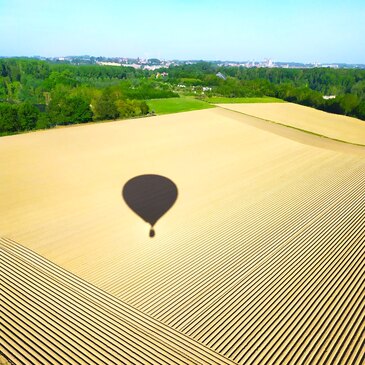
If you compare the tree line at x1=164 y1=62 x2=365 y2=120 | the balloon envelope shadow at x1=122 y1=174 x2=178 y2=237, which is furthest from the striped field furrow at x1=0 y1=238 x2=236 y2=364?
the tree line at x1=164 y1=62 x2=365 y2=120

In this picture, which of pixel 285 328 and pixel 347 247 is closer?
pixel 285 328

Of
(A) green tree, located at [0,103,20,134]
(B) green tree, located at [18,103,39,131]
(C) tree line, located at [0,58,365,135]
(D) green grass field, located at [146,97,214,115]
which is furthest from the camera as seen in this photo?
(D) green grass field, located at [146,97,214,115]

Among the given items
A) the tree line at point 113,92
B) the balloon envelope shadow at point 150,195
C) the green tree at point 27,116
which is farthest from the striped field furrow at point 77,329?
the tree line at point 113,92

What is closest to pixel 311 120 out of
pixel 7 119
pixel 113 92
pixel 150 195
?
pixel 113 92

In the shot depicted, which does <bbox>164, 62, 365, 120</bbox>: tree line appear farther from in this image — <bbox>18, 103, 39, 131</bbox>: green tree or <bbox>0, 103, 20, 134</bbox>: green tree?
<bbox>0, 103, 20, 134</bbox>: green tree

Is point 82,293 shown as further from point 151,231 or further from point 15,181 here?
point 15,181

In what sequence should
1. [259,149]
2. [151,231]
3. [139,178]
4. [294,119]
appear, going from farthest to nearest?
[294,119]
[259,149]
[139,178]
[151,231]

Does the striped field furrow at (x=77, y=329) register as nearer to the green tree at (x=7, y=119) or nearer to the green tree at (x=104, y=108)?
the green tree at (x=7, y=119)

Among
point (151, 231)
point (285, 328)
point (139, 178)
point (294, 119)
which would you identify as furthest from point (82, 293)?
point (294, 119)
